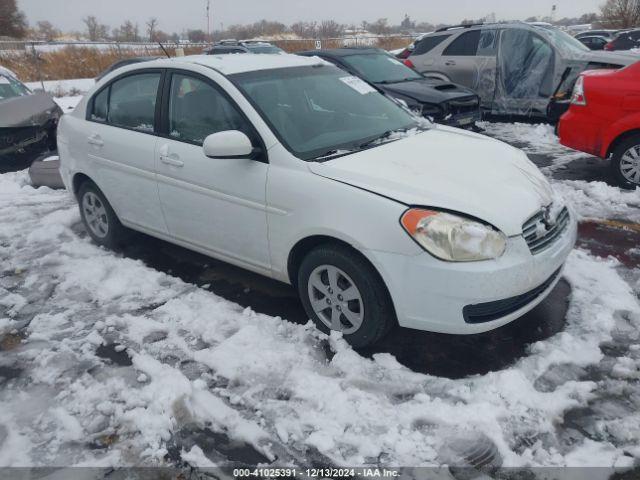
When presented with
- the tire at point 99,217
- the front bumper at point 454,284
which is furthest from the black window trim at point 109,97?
the front bumper at point 454,284

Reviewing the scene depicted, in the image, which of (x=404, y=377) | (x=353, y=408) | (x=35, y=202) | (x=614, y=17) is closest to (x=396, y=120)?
(x=404, y=377)

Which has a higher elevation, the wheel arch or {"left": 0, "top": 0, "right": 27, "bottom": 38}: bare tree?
{"left": 0, "top": 0, "right": 27, "bottom": 38}: bare tree

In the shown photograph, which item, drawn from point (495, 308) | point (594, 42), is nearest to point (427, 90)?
point (495, 308)

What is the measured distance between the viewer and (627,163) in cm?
593

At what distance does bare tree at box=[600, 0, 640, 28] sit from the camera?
30.4 meters

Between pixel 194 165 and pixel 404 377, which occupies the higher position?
pixel 194 165

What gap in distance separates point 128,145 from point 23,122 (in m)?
4.88

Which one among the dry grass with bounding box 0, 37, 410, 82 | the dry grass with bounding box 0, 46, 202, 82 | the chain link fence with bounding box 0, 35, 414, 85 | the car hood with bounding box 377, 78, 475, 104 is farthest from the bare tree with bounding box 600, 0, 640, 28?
the car hood with bounding box 377, 78, 475, 104

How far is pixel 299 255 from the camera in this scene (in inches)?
134

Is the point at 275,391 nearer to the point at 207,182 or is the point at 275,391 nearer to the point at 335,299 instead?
the point at 335,299

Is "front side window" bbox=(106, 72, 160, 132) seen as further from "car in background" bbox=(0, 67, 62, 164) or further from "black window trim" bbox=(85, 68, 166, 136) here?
"car in background" bbox=(0, 67, 62, 164)

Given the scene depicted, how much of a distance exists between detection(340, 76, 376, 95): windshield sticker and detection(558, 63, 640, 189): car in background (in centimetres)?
320

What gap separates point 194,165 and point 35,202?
3840 millimetres

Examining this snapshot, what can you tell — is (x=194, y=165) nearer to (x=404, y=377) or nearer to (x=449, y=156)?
(x=449, y=156)
